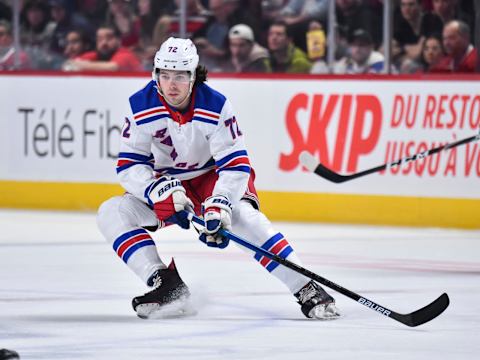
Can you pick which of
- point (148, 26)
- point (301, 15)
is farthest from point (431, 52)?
point (148, 26)

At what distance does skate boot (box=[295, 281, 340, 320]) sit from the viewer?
16.1 ft

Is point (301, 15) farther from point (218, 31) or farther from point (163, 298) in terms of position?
point (163, 298)

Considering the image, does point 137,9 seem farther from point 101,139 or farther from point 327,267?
point 327,267

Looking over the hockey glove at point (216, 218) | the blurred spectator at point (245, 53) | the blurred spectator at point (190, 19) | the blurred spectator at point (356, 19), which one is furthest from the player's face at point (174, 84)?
the blurred spectator at point (190, 19)

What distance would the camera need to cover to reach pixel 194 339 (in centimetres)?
445

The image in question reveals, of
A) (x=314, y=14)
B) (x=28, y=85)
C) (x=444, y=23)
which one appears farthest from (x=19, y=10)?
(x=444, y=23)

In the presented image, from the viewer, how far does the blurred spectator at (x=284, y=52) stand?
8.70 meters

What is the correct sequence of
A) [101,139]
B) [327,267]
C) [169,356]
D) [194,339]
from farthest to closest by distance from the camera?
[101,139] < [327,267] < [194,339] < [169,356]

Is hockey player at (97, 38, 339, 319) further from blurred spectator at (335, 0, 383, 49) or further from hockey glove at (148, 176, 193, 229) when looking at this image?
blurred spectator at (335, 0, 383, 49)

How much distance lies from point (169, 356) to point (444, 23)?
443 cm

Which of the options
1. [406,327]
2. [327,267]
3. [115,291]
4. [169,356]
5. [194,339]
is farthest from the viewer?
[327,267]

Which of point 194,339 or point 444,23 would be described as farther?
point 444,23

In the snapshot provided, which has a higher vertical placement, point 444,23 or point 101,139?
point 444,23

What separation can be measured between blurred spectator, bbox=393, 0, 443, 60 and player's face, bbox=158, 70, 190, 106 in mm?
3433
